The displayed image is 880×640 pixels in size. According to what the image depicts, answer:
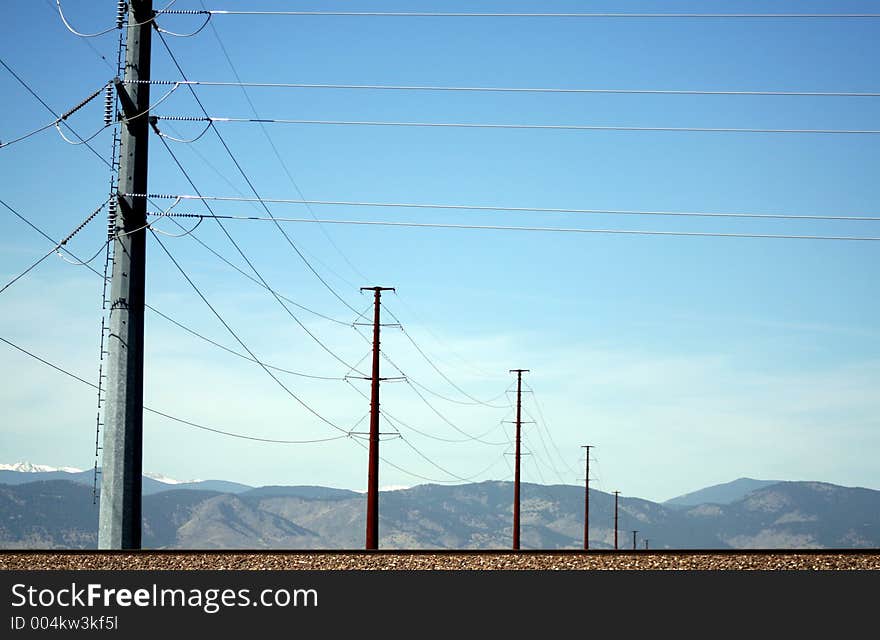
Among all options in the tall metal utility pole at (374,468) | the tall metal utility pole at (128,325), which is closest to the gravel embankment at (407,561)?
the tall metal utility pole at (128,325)

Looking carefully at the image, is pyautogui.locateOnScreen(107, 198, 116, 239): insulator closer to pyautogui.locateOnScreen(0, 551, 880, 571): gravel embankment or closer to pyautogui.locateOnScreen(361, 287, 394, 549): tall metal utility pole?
pyautogui.locateOnScreen(0, 551, 880, 571): gravel embankment

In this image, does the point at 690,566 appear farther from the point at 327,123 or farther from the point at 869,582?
the point at 327,123

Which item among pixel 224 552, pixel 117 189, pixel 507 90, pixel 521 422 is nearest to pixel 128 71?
pixel 117 189

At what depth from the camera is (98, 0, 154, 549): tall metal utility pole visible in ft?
94.9

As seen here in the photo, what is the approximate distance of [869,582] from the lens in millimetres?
23047

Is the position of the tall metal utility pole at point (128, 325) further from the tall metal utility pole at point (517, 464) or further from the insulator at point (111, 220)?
the tall metal utility pole at point (517, 464)

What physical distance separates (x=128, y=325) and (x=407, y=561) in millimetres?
9522

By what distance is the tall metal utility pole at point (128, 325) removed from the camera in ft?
94.9

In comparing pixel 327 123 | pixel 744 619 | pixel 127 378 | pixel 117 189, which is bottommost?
pixel 744 619

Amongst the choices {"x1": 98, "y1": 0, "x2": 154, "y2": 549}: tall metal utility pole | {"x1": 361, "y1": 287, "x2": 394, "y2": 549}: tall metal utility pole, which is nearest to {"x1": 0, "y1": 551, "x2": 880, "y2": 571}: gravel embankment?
{"x1": 98, "y1": 0, "x2": 154, "y2": 549}: tall metal utility pole

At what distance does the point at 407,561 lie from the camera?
90.4ft

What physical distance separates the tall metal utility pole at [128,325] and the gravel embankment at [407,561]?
177 cm

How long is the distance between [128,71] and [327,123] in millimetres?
6064

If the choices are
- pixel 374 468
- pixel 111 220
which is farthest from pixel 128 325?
pixel 374 468
